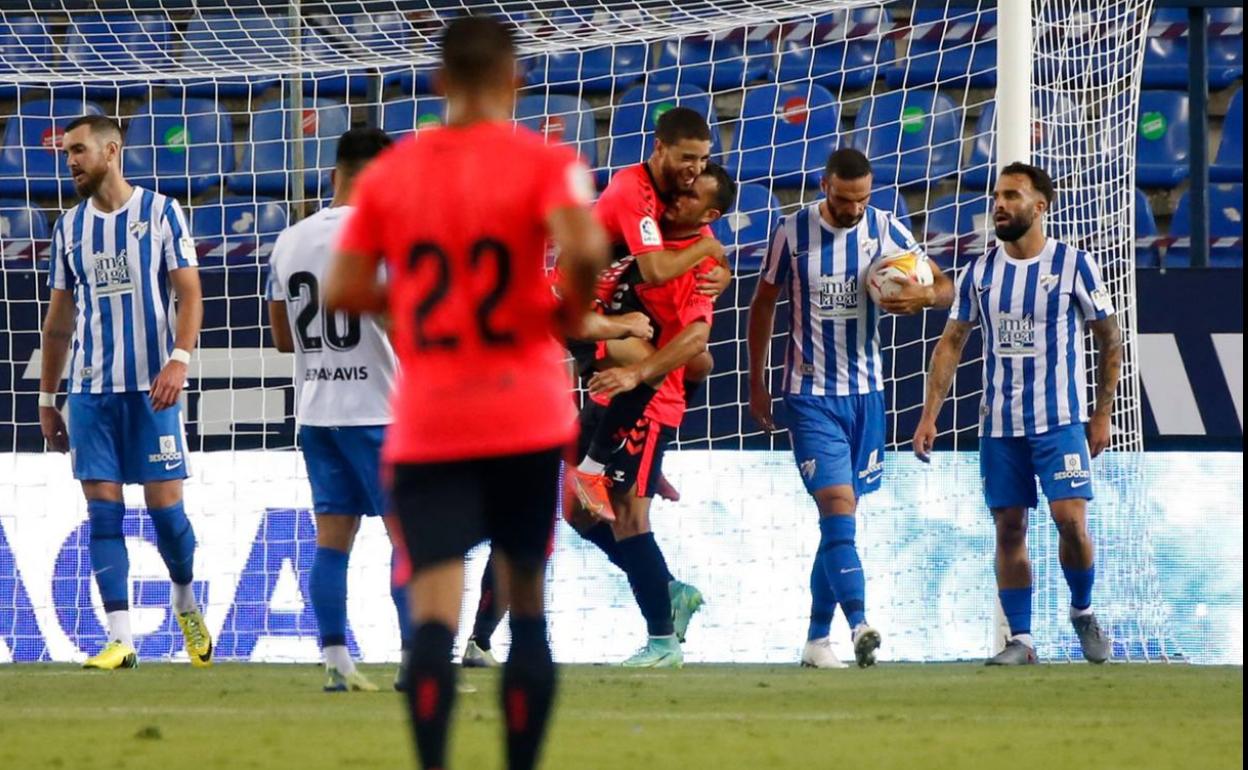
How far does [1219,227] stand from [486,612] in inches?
249

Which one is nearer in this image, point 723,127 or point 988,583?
point 988,583

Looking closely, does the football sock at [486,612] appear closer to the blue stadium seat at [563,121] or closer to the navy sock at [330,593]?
the navy sock at [330,593]

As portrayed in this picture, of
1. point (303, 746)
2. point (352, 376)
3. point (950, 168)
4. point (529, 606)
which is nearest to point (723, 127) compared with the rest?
point (950, 168)

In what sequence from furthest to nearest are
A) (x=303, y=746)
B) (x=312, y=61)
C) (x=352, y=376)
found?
1. (x=312, y=61)
2. (x=352, y=376)
3. (x=303, y=746)

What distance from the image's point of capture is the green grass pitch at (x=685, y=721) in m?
4.59

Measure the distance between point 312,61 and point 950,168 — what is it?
3653 mm

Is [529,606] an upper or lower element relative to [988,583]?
upper

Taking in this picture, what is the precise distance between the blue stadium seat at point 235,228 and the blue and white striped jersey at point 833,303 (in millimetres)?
3907

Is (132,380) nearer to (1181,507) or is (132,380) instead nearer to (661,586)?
(661,586)

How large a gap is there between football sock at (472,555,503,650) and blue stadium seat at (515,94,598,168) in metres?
4.36

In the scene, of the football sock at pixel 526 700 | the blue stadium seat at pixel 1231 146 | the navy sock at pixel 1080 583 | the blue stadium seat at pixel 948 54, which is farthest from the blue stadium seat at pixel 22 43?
the football sock at pixel 526 700

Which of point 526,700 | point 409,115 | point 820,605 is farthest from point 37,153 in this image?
point 526,700

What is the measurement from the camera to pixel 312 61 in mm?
Answer: 10938

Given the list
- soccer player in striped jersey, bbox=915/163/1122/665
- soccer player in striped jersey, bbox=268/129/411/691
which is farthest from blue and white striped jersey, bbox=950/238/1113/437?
soccer player in striped jersey, bbox=268/129/411/691
